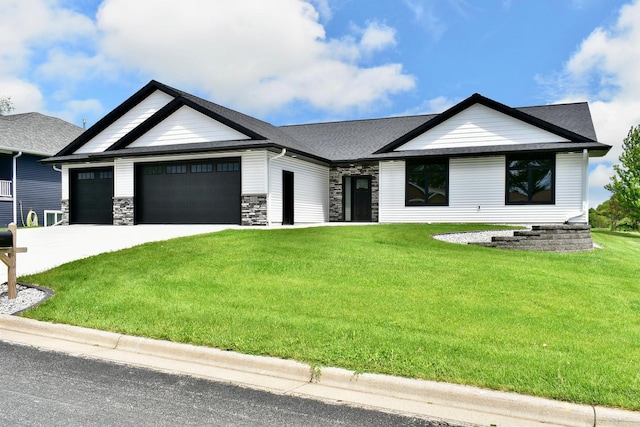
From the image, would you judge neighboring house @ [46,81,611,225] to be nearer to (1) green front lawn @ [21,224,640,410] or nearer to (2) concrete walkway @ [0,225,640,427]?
(1) green front lawn @ [21,224,640,410]

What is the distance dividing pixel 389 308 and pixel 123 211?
1823cm

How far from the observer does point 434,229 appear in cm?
1580

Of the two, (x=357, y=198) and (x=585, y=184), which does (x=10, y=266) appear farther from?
(x=585, y=184)

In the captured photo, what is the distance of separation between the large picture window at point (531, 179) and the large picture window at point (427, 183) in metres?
2.44

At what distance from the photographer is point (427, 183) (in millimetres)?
20484

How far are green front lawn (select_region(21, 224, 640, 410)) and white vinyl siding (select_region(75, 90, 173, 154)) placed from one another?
42.3 feet

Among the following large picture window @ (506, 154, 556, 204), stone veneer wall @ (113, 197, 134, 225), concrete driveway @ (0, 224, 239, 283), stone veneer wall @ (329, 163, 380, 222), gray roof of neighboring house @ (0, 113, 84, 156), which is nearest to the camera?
concrete driveway @ (0, 224, 239, 283)

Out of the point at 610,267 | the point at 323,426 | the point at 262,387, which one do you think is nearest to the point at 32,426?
the point at 262,387

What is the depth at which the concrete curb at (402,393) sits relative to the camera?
13.2 feet

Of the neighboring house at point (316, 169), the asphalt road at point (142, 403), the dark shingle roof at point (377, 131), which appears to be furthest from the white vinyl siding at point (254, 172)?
the asphalt road at point (142, 403)

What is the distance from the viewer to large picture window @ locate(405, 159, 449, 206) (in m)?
20.2

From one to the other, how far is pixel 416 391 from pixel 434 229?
11702mm

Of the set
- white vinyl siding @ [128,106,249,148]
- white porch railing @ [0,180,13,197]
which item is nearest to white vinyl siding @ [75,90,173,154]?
white vinyl siding @ [128,106,249,148]

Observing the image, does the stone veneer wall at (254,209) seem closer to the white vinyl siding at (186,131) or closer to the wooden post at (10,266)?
the white vinyl siding at (186,131)
